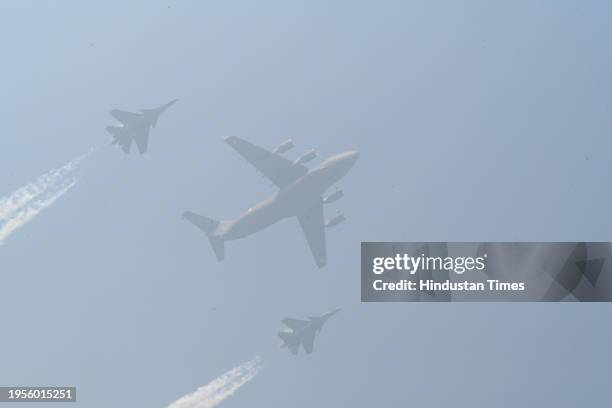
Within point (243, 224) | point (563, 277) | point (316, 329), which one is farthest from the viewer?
point (243, 224)

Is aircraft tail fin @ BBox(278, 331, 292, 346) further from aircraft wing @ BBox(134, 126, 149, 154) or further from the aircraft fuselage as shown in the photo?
aircraft wing @ BBox(134, 126, 149, 154)

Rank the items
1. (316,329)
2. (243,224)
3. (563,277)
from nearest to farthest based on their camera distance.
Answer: (563,277) → (316,329) → (243,224)

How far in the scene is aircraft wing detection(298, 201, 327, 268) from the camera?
2777cm

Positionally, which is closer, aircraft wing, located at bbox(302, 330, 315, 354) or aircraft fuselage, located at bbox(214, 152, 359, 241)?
aircraft wing, located at bbox(302, 330, 315, 354)

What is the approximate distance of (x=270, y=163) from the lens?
30.3 m

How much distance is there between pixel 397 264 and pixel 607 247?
8219 millimetres

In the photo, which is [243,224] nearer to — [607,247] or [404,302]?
[404,302]

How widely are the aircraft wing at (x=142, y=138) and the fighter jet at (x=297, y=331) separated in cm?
936

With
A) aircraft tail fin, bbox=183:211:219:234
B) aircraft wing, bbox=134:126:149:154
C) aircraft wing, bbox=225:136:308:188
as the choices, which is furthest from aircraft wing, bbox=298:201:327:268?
aircraft wing, bbox=134:126:149:154

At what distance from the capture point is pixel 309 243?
2859cm

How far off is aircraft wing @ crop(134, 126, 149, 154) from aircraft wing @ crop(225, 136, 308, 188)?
3.54 meters

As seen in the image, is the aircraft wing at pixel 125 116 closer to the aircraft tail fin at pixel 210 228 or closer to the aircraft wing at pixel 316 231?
the aircraft tail fin at pixel 210 228

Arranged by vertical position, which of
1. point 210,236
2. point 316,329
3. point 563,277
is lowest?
point 316,329

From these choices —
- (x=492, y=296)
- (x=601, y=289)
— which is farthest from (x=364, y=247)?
(x=601, y=289)
